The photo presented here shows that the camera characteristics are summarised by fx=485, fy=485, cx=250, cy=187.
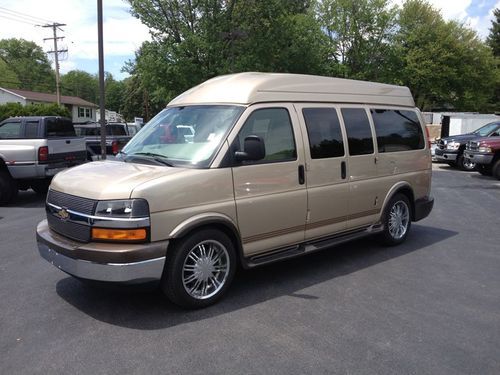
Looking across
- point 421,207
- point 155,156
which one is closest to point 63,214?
point 155,156

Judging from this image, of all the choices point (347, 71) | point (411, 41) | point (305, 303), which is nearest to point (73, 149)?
point (305, 303)

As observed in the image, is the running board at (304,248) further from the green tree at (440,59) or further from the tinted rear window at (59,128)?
the green tree at (440,59)

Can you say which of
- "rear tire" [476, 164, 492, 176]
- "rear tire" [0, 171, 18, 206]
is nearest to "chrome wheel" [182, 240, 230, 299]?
"rear tire" [0, 171, 18, 206]

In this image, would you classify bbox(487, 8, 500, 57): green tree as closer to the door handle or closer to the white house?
the white house

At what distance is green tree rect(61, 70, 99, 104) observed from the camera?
120 meters

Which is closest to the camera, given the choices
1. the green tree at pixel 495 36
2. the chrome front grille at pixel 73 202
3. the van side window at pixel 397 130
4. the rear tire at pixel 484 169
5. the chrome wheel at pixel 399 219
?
the chrome front grille at pixel 73 202

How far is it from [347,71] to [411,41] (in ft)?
32.0

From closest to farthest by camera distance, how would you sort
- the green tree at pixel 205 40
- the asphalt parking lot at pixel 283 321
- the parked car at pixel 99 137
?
1. the asphalt parking lot at pixel 283 321
2. the parked car at pixel 99 137
3. the green tree at pixel 205 40

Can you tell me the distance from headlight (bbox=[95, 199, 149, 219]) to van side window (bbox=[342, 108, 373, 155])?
9.71 ft

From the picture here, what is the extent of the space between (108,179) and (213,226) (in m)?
1.06

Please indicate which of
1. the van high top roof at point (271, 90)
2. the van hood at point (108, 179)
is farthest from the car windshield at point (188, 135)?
the van hood at point (108, 179)

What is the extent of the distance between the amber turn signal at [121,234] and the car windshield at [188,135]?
2.77 feet

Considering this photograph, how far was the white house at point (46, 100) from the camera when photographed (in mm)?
61750

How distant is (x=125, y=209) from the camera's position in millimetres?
4066
